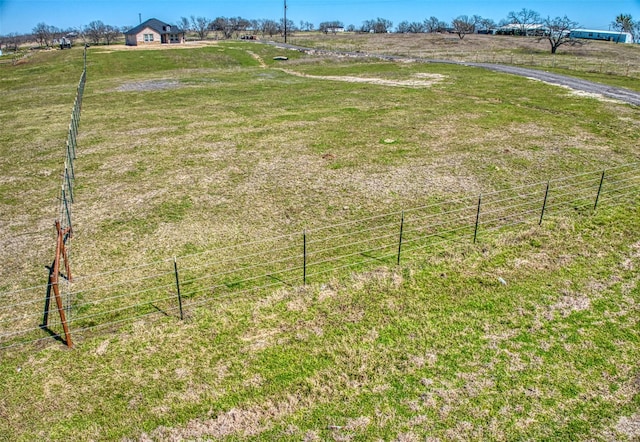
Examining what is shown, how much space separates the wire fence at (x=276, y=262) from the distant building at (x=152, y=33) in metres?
81.4

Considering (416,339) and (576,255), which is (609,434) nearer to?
(416,339)

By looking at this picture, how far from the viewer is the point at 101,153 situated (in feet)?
75.2

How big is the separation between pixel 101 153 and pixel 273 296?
16.6 metres

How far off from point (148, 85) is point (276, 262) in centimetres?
3906

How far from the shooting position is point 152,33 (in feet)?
274

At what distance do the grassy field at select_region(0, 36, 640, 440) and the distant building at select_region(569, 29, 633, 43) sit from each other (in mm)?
120094

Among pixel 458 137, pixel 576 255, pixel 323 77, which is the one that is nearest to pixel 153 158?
pixel 458 137

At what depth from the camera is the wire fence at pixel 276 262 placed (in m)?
10.4

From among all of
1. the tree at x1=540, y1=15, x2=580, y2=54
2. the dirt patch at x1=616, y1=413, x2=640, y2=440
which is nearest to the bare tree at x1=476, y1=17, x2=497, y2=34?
the tree at x1=540, y1=15, x2=580, y2=54

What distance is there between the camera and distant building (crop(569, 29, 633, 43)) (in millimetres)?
120500

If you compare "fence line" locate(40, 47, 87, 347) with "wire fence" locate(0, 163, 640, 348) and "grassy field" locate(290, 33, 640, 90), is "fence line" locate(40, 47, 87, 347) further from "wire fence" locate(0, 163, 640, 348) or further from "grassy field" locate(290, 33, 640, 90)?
"grassy field" locate(290, 33, 640, 90)

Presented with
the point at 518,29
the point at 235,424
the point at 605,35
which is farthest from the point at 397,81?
the point at 605,35

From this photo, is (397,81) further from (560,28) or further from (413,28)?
(413,28)

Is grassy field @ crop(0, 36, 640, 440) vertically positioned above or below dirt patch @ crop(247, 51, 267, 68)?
below
